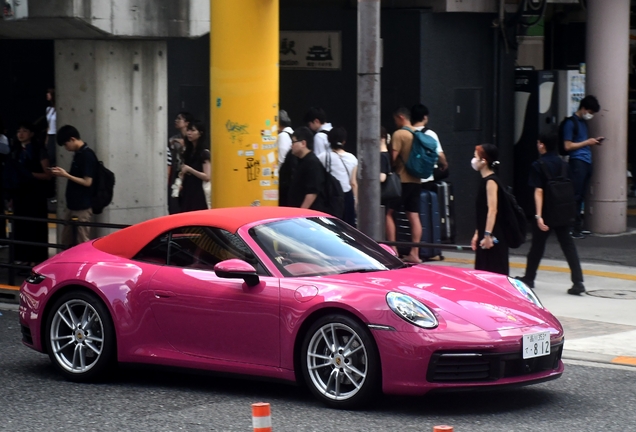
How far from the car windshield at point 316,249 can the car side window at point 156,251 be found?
68cm

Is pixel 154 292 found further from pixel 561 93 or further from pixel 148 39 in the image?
pixel 561 93

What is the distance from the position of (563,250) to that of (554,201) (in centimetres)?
54

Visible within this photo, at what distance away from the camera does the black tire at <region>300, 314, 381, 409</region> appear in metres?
7.20

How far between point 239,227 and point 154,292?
71 cm

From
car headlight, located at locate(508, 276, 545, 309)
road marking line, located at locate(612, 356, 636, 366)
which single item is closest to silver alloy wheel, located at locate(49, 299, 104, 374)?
car headlight, located at locate(508, 276, 545, 309)

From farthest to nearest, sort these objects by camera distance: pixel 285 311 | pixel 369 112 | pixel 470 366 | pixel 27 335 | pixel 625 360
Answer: pixel 369 112
pixel 625 360
pixel 27 335
pixel 285 311
pixel 470 366

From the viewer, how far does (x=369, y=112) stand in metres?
10.3

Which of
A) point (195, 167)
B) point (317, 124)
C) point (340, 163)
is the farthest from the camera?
point (317, 124)

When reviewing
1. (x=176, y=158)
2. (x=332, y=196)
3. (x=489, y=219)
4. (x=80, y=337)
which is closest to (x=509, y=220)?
(x=489, y=219)

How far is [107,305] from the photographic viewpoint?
26.8ft

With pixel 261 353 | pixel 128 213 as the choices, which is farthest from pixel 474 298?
pixel 128 213

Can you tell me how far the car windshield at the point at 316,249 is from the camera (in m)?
Result: 7.84

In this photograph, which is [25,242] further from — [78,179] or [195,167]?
[195,167]

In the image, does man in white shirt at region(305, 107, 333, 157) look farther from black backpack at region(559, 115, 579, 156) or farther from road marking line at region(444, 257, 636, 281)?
black backpack at region(559, 115, 579, 156)
